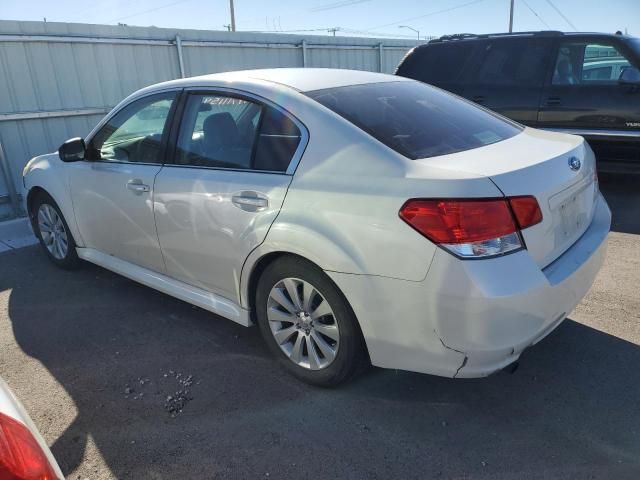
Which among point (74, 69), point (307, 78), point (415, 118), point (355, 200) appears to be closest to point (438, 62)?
point (307, 78)

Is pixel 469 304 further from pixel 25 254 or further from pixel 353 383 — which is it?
pixel 25 254

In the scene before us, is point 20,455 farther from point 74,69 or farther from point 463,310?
point 74,69

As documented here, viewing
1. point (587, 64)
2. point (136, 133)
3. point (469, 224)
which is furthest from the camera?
point (587, 64)

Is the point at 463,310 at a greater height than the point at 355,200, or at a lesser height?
lesser

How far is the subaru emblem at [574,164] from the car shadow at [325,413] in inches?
43.5

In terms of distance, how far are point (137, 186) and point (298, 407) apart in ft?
5.94

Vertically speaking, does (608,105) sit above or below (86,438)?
above

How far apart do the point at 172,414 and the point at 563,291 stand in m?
2.02

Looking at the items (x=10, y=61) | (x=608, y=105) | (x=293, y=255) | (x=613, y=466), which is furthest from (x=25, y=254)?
(x=608, y=105)

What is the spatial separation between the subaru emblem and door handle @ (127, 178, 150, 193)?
2.49 meters

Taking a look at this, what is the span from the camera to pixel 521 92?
256 inches

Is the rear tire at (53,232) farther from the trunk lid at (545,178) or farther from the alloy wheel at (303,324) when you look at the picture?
the trunk lid at (545,178)

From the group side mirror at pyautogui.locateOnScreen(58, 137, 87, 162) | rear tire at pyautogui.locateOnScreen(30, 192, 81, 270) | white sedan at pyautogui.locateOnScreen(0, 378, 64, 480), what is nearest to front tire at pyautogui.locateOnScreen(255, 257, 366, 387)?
white sedan at pyautogui.locateOnScreen(0, 378, 64, 480)

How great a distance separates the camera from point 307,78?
3199mm
